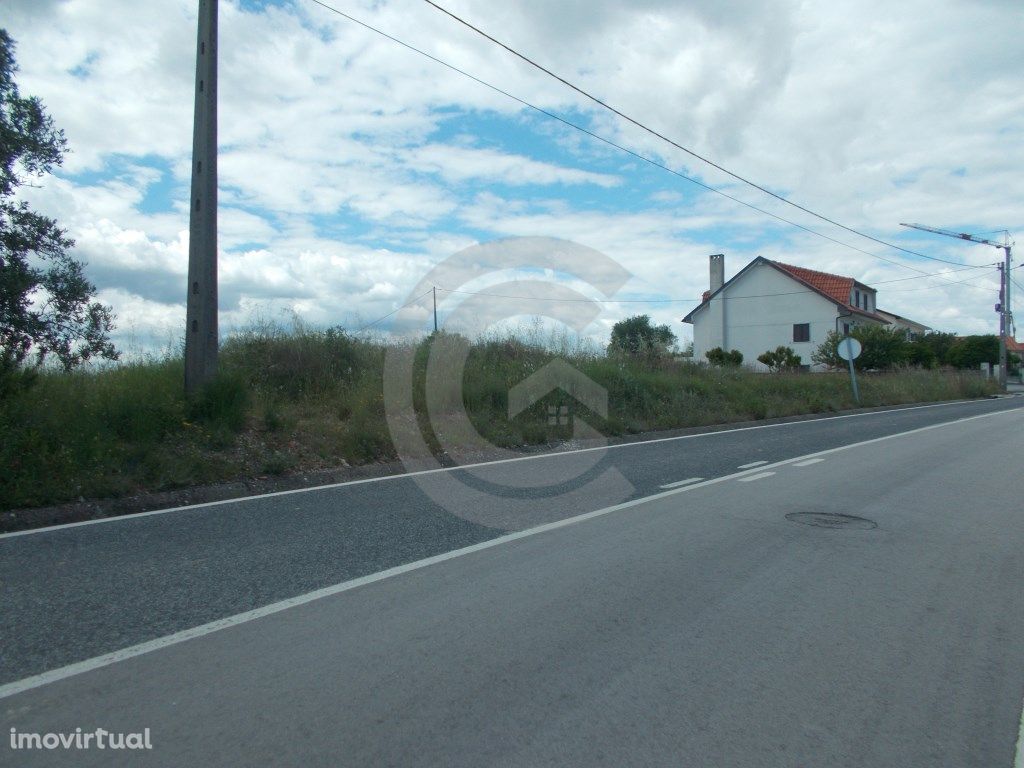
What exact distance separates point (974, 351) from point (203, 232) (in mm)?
69750

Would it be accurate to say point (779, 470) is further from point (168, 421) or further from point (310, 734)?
point (310, 734)

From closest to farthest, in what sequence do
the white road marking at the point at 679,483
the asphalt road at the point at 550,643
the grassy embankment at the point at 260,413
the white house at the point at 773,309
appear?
the asphalt road at the point at 550,643, the grassy embankment at the point at 260,413, the white road marking at the point at 679,483, the white house at the point at 773,309

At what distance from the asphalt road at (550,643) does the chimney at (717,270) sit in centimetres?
5253

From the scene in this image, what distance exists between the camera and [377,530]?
23.2ft

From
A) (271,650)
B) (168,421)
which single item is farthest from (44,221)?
(271,650)

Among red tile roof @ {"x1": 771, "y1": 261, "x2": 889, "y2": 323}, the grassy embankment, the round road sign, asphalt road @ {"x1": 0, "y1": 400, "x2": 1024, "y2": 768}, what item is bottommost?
asphalt road @ {"x1": 0, "y1": 400, "x2": 1024, "y2": 768}

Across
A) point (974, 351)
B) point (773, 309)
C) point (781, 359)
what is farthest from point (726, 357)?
point (974, 351)

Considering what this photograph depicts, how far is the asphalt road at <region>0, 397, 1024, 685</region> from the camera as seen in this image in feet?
15.1

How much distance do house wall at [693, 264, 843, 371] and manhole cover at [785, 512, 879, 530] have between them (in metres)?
46.0

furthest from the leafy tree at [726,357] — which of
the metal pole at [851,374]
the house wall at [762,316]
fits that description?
the metal pole at [851,374]

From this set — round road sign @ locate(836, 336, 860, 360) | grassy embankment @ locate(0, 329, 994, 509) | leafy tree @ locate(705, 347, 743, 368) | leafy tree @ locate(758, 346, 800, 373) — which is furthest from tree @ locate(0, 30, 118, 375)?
leafy tree @ locate(758, 346, 800, 373)

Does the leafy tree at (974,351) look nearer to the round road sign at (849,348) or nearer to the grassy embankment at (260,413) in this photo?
the round road sign at (849,348)

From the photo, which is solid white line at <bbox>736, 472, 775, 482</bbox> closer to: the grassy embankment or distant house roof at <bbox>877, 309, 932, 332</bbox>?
the grassy embankment

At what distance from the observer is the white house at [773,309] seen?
52.2 meters
